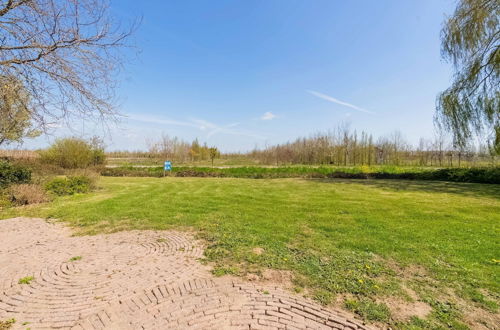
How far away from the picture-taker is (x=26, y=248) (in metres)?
4.25

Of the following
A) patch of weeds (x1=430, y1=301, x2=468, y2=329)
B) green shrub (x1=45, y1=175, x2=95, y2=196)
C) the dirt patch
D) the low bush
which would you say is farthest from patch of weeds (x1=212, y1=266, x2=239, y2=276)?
green shrub (x1=45, y1=175, x2=95, y2=196)

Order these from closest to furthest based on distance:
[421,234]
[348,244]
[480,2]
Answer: [348,244], [421,234], [480,2]

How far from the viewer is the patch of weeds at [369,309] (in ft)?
7.52

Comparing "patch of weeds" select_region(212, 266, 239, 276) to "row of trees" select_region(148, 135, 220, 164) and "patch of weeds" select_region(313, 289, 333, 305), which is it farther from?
"row of trees" select_region(148, 135, 220, 164)

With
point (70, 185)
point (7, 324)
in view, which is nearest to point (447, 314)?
point (7, 324)

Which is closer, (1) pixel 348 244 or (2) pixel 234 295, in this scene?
(2) pixel 234 295

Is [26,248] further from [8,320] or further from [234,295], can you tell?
[234,295]

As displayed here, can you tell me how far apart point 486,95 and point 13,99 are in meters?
17.1

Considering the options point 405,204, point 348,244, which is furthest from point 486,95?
point 348,244

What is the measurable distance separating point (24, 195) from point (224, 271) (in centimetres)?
932

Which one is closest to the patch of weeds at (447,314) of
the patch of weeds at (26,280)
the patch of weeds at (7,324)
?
the patch of weeds at (7,324)

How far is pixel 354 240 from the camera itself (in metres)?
4.41

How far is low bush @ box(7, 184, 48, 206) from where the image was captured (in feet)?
26.3

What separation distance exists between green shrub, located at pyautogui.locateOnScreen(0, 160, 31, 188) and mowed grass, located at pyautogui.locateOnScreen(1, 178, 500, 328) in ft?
7.64
